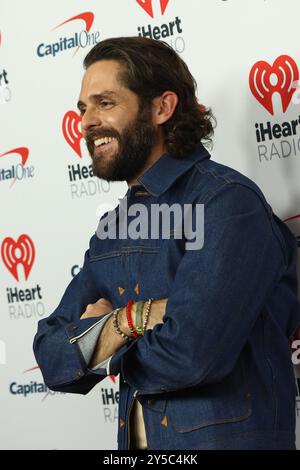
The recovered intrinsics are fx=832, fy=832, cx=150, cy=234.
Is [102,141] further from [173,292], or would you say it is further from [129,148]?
[173,292]

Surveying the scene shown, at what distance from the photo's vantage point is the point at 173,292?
2020 mm

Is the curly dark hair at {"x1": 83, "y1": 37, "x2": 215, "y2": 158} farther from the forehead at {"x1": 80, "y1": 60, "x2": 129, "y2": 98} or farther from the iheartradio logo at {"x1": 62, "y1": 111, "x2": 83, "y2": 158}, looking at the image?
the iheartradio logo at {"x1": 62, "y1": 111, "x2": 83, "y2": 158}

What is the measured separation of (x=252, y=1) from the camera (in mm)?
2752

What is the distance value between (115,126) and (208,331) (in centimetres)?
74

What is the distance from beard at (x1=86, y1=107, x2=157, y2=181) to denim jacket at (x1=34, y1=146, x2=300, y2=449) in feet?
0.29

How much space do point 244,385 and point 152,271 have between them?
38cm

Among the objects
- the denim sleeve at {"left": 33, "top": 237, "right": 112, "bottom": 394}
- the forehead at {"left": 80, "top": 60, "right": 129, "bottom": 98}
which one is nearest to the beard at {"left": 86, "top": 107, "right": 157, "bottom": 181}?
the forehead at {"left": 80, "top": 60, "right": 129, "bottom": 98}

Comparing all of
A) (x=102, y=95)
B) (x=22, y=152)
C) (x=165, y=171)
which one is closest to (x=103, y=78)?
(x=102, y=95)

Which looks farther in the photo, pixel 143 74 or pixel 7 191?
pixel 7 191

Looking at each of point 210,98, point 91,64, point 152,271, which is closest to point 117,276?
point 152,271

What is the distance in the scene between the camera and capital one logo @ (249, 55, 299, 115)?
2.66 meters

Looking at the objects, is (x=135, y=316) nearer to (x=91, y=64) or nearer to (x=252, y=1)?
(x=91, y=64)

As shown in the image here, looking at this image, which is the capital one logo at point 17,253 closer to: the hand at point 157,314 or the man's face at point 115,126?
the man's face at point 115,126

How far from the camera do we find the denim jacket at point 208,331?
1969 millimetres
